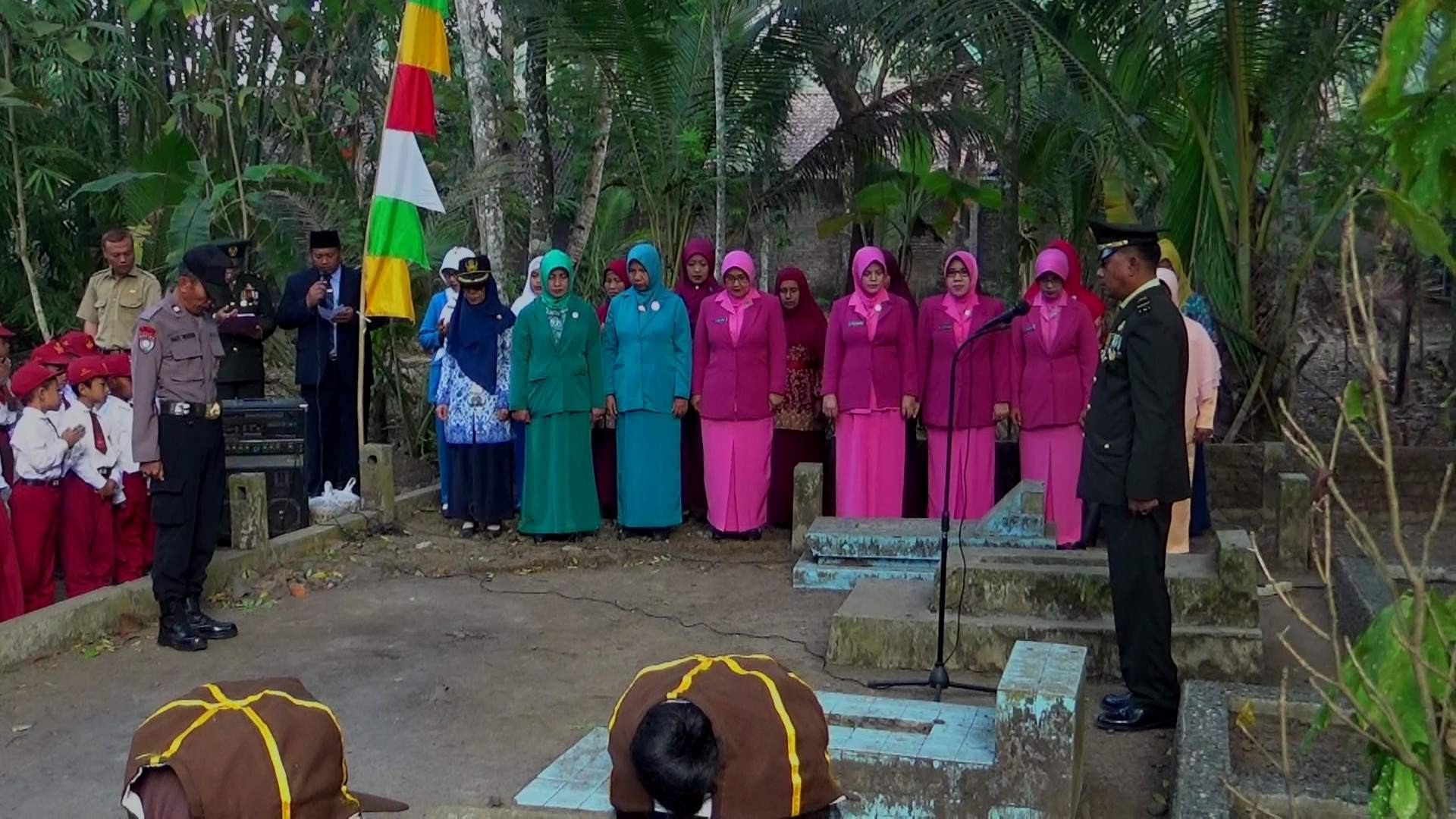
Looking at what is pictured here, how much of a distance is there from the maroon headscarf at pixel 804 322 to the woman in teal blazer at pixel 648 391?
0.76m

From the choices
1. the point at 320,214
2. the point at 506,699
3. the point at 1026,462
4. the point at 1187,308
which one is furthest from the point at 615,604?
the point at 320,214

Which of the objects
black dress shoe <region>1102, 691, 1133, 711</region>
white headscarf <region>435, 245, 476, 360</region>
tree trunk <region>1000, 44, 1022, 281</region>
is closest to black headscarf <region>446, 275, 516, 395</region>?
white headscarf <region>435, 245, 476, 360</region>

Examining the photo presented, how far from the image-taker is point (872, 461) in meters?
8.27

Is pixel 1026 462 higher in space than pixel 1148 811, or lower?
higher

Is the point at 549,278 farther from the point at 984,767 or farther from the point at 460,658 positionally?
the point at 984,767

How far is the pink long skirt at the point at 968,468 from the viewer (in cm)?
816

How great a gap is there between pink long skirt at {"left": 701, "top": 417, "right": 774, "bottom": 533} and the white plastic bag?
228 centimetres

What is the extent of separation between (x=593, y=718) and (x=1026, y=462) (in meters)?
3.65

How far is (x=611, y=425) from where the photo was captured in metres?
8.84

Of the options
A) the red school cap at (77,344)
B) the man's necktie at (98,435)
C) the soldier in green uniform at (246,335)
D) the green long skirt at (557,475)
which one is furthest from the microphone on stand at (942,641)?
the soldier in green uniform at (246,335)

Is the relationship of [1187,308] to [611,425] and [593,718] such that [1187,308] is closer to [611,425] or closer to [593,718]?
[611,425]

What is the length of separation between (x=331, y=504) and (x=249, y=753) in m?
6.53

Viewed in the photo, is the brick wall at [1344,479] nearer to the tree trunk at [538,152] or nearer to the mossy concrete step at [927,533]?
the mossy concrete step at [927,533]

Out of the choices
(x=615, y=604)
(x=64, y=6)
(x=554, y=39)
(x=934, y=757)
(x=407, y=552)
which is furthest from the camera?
(x=554, y=39)
